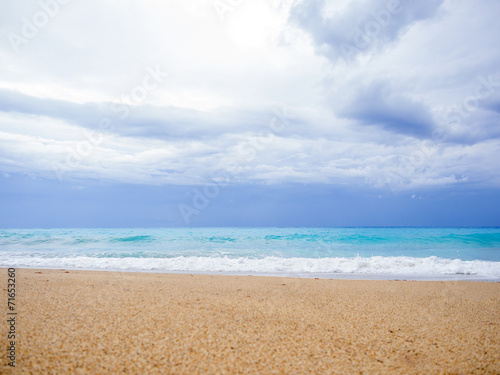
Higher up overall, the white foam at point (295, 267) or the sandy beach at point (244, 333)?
the sandy beach at point (244, 333)

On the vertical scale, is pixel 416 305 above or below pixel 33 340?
below

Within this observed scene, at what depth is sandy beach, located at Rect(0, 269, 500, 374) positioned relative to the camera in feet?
9.67

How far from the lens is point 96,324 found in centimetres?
379

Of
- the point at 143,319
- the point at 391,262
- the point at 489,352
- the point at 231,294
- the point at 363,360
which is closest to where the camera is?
the point at 363,360

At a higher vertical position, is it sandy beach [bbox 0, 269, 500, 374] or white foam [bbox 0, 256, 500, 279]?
sandy beach [bbox 0, 269, 500, 374]

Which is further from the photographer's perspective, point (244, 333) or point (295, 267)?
point (295, 267)

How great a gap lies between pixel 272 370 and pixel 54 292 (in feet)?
16.1

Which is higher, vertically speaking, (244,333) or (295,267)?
(244,333)

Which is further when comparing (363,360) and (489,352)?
(489,352)

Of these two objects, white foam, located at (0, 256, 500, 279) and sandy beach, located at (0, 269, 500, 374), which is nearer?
sandy beach, located at (0, 269, 500, 374)

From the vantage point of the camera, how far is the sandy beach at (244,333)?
116 inches

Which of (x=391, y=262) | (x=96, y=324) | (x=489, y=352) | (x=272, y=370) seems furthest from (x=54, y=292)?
(x=391, y=262)

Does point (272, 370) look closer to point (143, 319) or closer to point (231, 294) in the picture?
point (143, 319)

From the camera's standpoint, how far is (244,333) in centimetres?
375
